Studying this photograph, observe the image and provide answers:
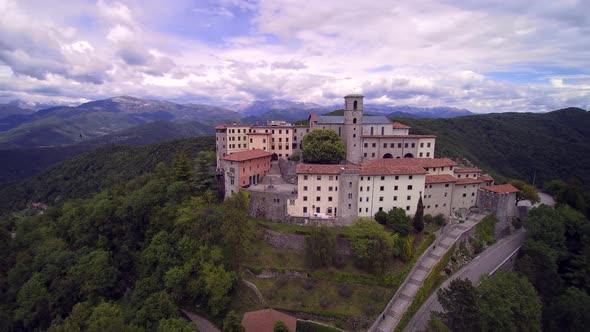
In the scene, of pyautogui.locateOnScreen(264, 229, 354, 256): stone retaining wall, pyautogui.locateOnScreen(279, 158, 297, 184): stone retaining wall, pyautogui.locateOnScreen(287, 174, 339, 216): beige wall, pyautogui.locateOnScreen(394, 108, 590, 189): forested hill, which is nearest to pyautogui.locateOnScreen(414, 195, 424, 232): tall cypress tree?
pyautogui.locateOnScreen(264, 229, 354, 256): stone retaining wall

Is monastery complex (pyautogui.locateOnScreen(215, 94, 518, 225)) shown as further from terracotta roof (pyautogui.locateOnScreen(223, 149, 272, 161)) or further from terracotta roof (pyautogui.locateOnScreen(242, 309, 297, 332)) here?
terracotta roof (pyautogui.locateOnScreen(242, 309, 297, 332))

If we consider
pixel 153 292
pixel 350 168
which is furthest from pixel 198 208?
pixel 350 168

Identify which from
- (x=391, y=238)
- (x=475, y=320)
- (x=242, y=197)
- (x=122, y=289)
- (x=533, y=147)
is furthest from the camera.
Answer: (x=533, y=147)

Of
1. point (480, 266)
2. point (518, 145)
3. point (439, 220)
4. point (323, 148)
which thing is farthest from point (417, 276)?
point (518, 145)

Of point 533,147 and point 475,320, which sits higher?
point 533,147

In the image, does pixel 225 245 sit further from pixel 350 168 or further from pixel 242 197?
pixel 350 168

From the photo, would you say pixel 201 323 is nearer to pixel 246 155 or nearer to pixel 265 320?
pixel 265 320
